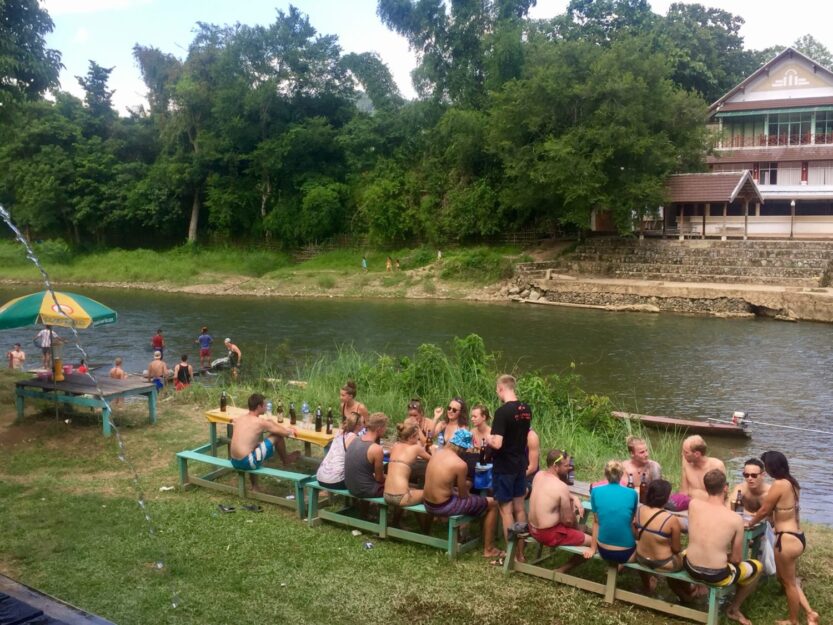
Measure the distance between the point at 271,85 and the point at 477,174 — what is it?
615 inches

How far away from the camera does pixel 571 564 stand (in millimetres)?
6672

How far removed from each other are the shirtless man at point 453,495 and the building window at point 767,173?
43.0 meters

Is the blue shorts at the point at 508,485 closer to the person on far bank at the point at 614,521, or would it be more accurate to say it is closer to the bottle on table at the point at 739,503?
the person on far bank at the point at 614,521

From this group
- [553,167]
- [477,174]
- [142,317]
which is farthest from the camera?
[477,174]

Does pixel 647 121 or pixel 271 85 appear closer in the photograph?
pixel 647 121

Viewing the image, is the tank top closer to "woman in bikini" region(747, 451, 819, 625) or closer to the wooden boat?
"woman in bikini" region(747, 451, 819, 625)

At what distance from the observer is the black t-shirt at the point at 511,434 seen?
6830 millimetres

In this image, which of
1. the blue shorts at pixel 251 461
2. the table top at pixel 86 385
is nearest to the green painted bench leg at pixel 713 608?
the blue shorts at pixel 251 461

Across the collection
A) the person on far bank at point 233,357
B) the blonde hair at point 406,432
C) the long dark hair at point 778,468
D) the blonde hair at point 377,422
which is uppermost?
the blonde hair at point 377,422

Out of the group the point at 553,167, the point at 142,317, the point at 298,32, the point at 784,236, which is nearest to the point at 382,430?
the point at 142,317

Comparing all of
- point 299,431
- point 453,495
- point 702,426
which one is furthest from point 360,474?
point 702,426

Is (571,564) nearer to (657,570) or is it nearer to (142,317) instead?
(657,570)

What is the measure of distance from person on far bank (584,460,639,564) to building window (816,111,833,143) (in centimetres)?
4430

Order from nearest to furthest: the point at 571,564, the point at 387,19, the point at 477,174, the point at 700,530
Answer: the point at 700,530 < the point at 571,564 < the point at 477,174 < the point at 387,19
